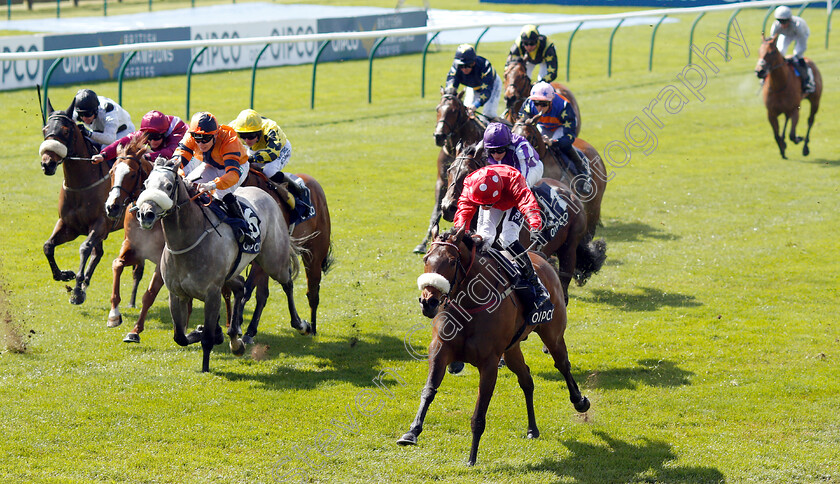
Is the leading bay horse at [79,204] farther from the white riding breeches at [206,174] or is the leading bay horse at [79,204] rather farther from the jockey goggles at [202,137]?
the jockey goggles at [202,137]

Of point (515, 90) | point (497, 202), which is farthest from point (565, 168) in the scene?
point (497, 202)

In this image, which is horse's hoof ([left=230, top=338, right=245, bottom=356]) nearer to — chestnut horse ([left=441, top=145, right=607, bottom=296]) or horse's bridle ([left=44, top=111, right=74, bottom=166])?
chestnut horse ([left=441, top=145, right=607, bottom=296])

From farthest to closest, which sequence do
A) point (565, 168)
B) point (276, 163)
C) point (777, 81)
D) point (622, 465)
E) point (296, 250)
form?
point (777, 81) → point (565, 168) → point (276, 163) → point (296, 250) → point (622, 465)

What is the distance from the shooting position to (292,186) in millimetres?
9734

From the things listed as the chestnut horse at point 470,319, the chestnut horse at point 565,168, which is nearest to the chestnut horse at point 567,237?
the chestnut horse at point 565,168

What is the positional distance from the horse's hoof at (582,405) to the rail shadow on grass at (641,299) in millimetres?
3315

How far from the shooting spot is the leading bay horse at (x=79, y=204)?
10.1m

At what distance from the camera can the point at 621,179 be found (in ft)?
57.6

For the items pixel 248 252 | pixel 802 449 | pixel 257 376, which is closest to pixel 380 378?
pixel 257 376

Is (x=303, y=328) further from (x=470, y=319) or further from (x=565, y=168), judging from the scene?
(x=565, y=168)

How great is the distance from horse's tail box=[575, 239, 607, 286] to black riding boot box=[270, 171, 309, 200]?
2.90 metres

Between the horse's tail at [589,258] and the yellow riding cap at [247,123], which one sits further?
the horse's tail at [589,258]

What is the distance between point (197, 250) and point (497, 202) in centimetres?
266

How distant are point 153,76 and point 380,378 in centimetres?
1822
